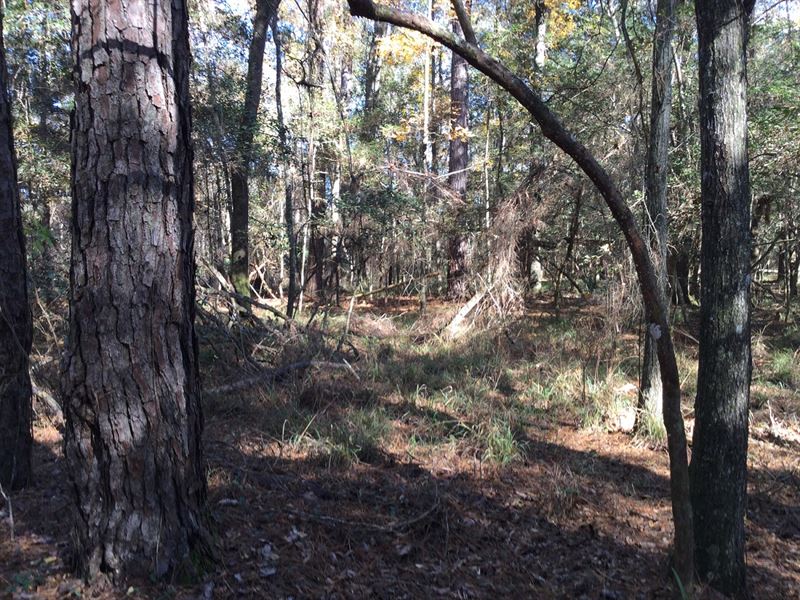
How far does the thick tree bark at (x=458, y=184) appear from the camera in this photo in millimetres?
11516

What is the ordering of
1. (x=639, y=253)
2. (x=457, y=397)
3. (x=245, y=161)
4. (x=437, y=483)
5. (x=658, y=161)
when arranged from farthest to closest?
(x=245, y=161) → (x=457, y=397) → (x=658, y=161) → (x=437, y=483) → (x=639, y=253)

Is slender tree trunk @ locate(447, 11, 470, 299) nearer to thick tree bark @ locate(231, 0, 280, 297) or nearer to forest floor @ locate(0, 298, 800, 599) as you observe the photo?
forest floor @ locate(0, 298, 800, 599)

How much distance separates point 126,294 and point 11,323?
151cm

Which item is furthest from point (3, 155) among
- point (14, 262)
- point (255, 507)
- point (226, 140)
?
point (226, 140)

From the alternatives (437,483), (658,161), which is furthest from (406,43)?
(437,483)

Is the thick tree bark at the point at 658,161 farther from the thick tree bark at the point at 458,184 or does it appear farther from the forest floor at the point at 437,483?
the thick tree bark at the point at 458,184

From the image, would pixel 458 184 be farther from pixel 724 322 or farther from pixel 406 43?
pixel 724 322

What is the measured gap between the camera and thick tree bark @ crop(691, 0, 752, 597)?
3453mm

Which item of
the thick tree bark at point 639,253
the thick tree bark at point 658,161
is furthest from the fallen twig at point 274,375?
the thick tree bark at point 639,253

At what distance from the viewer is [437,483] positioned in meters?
4.75

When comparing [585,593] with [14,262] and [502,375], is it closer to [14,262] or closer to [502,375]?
[14,262]

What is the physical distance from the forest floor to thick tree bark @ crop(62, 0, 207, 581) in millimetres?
350

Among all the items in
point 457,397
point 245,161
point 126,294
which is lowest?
point 457,397

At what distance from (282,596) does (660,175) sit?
5471 millimetres
